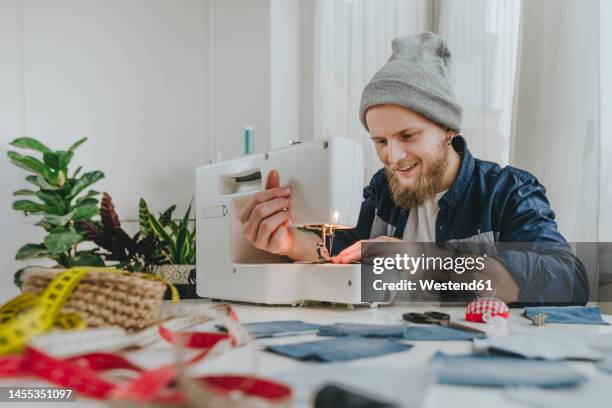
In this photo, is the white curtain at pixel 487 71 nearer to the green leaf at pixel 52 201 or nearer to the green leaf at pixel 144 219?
the green leaf at pixel 144 219

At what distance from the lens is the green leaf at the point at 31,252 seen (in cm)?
260

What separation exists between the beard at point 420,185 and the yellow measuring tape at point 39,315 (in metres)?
1.47

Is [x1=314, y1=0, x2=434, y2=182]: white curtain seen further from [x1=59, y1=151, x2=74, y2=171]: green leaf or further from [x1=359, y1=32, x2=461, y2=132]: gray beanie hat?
[x1=59, y1=151, x2=74, y2=171]: green leaf

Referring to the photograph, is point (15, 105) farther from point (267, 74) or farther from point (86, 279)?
point (86, 279)

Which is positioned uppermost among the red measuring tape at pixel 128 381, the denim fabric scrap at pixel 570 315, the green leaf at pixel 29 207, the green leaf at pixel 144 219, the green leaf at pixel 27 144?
the green leaf at pixel 27 144

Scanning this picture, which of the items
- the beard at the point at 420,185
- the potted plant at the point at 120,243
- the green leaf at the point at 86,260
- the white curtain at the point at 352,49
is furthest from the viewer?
the white curtain at the point at 352,49

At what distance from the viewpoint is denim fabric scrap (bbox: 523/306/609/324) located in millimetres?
1291

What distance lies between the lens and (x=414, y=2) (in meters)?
3.06

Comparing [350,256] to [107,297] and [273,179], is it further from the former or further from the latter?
[107,297]

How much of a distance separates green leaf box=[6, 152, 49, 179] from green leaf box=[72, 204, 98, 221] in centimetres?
23

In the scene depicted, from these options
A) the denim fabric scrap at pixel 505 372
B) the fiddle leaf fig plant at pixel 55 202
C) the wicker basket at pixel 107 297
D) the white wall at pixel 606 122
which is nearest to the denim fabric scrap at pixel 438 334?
the denim fabric scrap at pixel 505 372

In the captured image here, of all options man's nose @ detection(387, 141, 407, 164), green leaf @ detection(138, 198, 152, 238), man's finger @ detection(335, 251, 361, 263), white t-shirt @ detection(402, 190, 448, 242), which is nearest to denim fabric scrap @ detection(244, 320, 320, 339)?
man's finger @ detection(335, 251, 361, 263)

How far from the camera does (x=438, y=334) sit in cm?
104

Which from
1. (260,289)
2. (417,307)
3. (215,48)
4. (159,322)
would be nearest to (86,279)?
(159,322)
